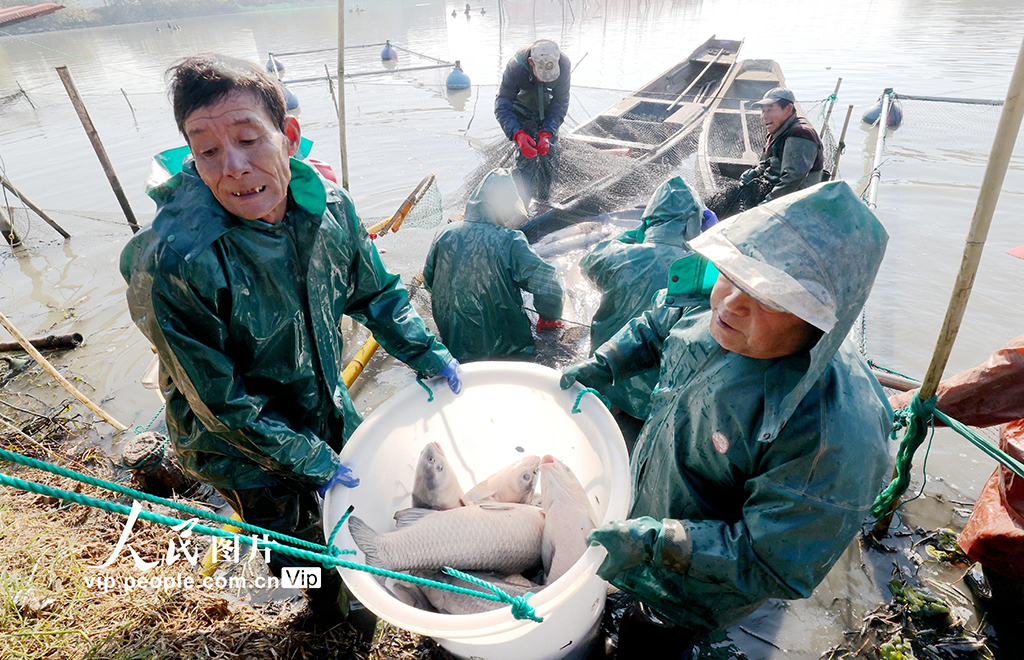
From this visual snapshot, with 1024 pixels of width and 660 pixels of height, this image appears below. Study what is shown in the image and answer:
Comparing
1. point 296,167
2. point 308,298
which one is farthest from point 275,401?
point 296,167

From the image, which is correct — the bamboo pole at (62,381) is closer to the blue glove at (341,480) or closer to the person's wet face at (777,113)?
the blue glove at (341,480)

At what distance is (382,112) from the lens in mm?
13203

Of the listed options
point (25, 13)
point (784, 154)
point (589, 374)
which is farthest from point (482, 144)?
point (589, 374)

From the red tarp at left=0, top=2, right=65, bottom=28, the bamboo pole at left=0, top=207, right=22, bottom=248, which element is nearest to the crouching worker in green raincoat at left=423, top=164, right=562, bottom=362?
the red tarp at left=0, top=2, right=65, bottom=28

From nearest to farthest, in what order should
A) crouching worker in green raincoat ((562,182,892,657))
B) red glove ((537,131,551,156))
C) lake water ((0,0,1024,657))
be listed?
crouching worker in green raincoat ((562,182,892,657)) < lake water ((0,0,1024,657)) < red glove ((537,131,551,156))

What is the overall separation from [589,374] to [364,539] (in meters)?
1.17

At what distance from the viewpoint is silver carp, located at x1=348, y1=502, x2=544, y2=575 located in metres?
2.14

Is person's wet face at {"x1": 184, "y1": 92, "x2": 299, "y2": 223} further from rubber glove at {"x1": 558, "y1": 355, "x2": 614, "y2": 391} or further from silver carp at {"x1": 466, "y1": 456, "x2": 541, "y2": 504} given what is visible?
silver carp at {"x1": 466, "y1": 456, "x2": 541, "y2": 504}

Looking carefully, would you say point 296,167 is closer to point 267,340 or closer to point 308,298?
point 308,298

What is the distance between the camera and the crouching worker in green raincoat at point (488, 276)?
3598 millimetres

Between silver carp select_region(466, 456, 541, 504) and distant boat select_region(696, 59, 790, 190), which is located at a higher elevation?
distant boat select_region(696, 59, 790, 190)

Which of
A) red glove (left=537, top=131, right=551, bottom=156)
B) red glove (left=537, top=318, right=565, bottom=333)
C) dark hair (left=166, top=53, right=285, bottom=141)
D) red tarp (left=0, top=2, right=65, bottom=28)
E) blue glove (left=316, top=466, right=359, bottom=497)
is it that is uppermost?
red tarp (left=0, top=2, right=65, bottom=28)

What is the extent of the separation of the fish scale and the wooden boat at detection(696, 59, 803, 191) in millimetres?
5332

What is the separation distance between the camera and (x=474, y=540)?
2.25 m
